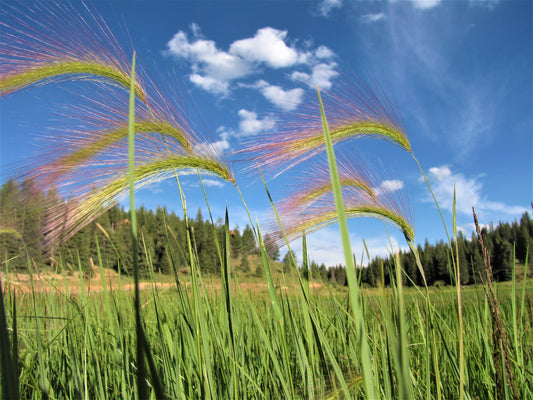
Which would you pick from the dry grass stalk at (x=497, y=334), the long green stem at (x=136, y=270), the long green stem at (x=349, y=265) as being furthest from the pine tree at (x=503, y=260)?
the long green stem at (x=136, y=270)

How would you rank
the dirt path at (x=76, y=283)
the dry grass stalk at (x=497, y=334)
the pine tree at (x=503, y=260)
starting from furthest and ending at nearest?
the pine tree at (x=503, y=260) < the dirt path at (x=76, y=283) < the dry grass stalk at (x=497, y=334)

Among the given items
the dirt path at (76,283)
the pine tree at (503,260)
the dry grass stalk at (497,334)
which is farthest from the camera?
the pine tree at (503,260)

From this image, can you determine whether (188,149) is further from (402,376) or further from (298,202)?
(402,376)

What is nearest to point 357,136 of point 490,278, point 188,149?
point 188,149

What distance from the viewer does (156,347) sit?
211 cm

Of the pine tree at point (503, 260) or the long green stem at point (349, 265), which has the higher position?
the long green stem at point (349, 265)

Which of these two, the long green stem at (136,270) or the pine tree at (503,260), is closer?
the long green stem at (136,270)

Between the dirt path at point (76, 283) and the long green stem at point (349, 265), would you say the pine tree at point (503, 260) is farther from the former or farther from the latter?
the long green stem at point (349, 265)

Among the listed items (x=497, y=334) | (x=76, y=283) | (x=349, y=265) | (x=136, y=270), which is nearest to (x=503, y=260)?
(x=497, y=334)

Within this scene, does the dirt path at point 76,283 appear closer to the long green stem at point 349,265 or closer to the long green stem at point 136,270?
the long green stem at point 136,270

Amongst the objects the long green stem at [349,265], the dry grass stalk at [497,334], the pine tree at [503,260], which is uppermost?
the long green stem at [349,265]

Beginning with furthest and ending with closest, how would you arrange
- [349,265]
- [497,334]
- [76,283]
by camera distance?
1. [76,283]
2. [497,334]
3. [349,265]

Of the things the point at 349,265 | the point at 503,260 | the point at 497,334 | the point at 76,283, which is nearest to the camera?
the point at 349,265

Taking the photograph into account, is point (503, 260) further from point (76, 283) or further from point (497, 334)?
point (76, 283)
